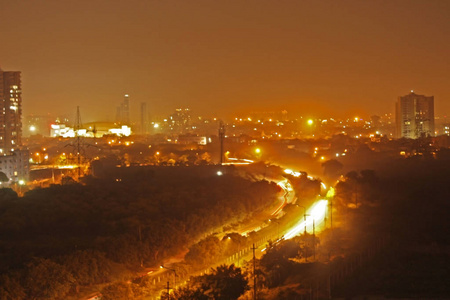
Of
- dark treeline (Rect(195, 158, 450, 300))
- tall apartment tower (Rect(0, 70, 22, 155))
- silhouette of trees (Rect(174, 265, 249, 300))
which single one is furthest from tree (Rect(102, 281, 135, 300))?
tall apartment tower (Rect(0, 70, 22, 155))

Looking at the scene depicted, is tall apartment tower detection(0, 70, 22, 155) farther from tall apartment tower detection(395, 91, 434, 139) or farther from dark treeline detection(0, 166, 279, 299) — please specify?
tall apartment tower detection(395, 91, 434, 139)

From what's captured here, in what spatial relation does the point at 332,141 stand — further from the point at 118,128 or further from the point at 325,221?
the point at 325,221

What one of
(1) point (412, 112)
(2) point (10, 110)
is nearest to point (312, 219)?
(2) point (10, 110)

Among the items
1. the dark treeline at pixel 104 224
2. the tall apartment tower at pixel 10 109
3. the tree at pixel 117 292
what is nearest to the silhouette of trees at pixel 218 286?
the tree at pixel 117 292

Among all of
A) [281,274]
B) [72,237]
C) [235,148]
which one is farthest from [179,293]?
[235,148]

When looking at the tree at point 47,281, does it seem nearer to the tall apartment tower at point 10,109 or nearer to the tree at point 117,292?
the tree at point 117,292

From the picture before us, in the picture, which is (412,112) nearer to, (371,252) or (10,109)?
(10,109)
